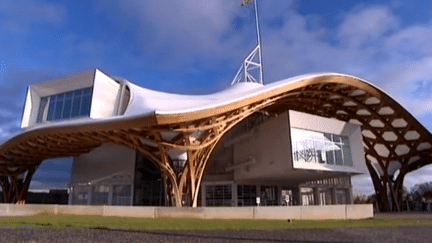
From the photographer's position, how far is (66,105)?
111 feet

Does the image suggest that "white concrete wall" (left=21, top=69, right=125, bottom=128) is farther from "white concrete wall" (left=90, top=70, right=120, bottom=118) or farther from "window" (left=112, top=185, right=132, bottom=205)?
"window" (left=112, top=185, right=132, bottom=205)

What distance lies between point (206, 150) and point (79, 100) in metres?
15.1

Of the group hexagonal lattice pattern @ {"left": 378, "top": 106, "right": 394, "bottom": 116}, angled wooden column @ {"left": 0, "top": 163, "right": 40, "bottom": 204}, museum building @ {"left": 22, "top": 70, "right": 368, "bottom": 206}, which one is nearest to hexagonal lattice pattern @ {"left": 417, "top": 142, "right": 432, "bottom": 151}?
hexagonal lattice pattern @ {"left": 378, "top": 106, "right": 394, "bottom": 116}

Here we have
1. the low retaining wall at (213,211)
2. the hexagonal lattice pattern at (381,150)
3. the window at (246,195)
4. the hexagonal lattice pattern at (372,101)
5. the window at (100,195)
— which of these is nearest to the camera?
the low retaining wall at (213,211)

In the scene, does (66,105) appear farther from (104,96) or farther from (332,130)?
(332,130)

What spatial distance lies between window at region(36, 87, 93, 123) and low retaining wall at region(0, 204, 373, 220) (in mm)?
14340

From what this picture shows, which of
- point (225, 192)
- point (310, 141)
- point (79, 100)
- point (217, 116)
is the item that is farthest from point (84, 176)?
point (310, 141)

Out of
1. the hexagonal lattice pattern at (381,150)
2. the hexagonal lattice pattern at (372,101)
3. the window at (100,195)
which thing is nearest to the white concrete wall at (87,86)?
the window at (100,195)

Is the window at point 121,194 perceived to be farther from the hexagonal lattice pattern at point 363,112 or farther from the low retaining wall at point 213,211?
the hexagonal lattice pattern at point 363,112

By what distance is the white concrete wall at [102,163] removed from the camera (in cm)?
3697

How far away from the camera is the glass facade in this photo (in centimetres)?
2656

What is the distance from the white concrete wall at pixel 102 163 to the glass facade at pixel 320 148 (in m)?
19.1

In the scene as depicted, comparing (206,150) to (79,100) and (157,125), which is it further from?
(79,100)

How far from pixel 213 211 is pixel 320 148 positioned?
585 inches
